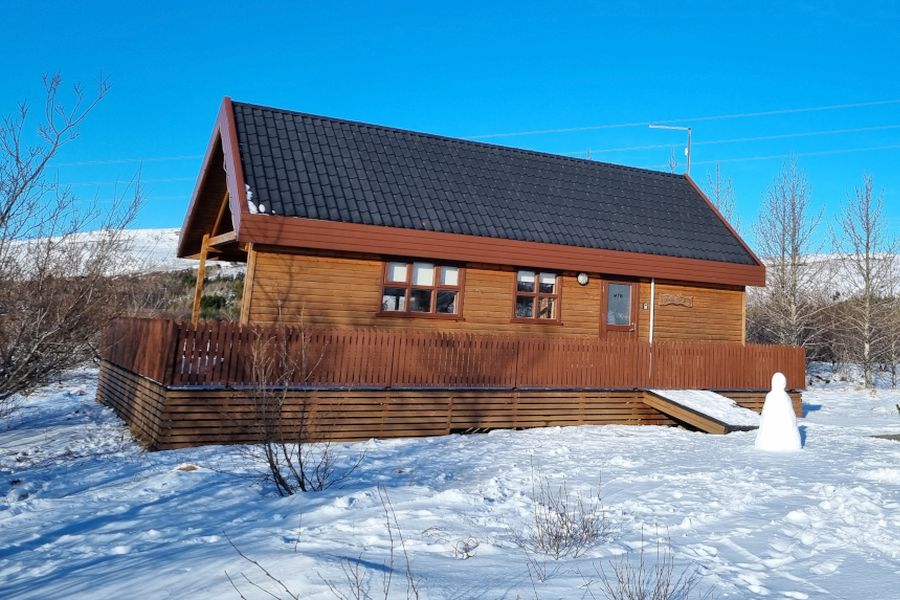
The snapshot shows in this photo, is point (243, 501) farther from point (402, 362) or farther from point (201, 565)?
point (402, 362)

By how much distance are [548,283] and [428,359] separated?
4.55 m

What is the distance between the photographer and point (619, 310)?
1508cm

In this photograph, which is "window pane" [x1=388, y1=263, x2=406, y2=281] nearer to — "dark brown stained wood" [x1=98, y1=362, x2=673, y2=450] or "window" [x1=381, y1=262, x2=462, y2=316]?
"window" [x1=381, y1=262, x2=462, y2=316]

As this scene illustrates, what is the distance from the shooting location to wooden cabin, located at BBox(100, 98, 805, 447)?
34.6ft

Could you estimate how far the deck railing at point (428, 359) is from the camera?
31.3 ft

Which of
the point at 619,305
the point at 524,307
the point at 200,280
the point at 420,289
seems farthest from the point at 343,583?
the point at 200,280

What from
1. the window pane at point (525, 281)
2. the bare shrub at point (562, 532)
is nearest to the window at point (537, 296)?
the window pane at point (525, 281)

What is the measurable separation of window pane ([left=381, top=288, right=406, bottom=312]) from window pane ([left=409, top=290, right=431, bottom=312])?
0.20m

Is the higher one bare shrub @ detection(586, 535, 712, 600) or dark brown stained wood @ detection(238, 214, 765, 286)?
dark brown stained wood @ detection(238, 214, 765, 286)

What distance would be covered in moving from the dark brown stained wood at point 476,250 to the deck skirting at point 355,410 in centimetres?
301

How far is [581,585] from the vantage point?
387 centimetres

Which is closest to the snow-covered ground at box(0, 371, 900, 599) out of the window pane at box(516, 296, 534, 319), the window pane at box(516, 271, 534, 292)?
the window pane at box(516, 296, 534, 319)

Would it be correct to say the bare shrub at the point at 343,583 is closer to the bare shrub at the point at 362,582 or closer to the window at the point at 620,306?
the bare shrub at the point at 362,582

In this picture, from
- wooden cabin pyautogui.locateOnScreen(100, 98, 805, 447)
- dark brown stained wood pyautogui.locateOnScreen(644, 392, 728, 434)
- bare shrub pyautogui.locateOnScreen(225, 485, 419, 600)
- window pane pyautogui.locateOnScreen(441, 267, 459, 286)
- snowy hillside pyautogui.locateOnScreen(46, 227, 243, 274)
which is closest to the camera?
bare shrub pyautogui.locateOnScreen(225, 485, 419, 600)
